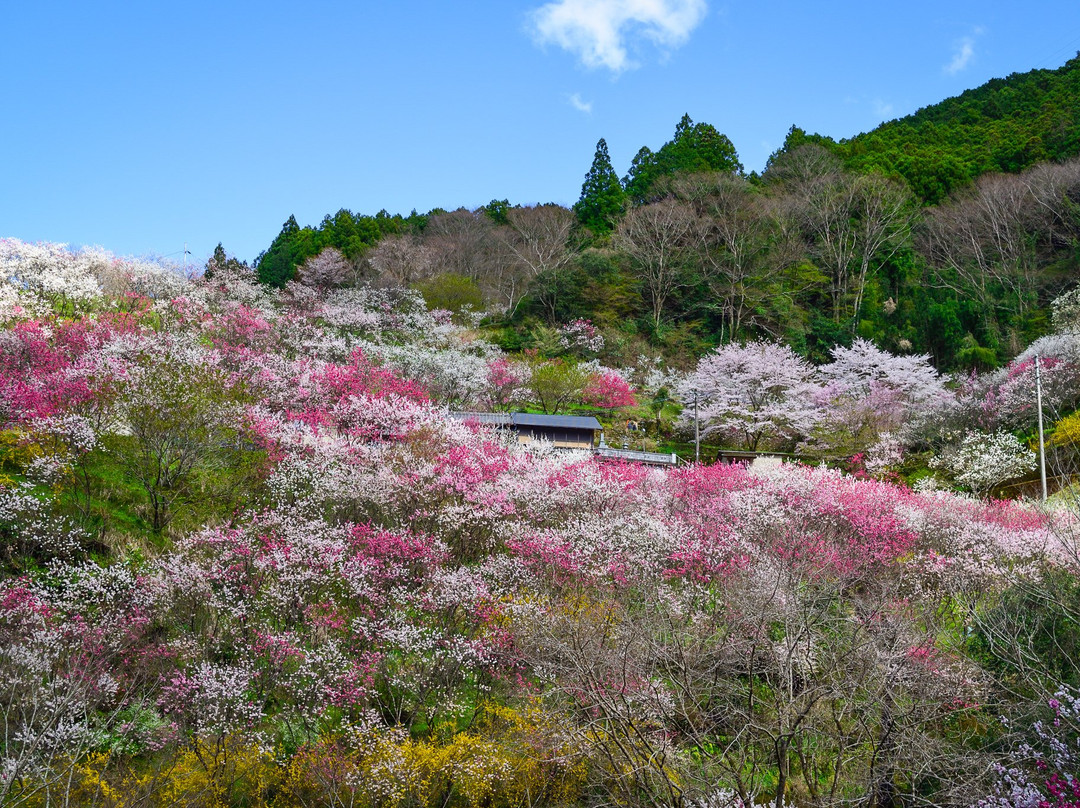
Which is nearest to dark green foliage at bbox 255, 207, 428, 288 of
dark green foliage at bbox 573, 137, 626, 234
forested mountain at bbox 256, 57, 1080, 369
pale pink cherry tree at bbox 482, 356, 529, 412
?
forested mountain at bbox 256, 57, 1080, 369

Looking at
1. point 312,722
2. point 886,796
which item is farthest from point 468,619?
point 886,796

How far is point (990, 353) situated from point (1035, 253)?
472 inches

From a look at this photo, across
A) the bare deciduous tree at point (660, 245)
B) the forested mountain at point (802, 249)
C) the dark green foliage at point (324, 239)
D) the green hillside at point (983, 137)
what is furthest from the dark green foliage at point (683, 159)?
the dark green foliage at point (324, 239)

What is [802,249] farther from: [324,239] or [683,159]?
[324,239]

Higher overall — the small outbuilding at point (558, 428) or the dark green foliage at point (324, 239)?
the dark green foliage at point (324, 239)

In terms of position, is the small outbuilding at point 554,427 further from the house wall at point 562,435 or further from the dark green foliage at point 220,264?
the dark green foliage at point 220,264

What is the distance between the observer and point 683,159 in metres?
44.2

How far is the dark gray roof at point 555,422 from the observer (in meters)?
23.5

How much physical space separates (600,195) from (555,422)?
2590 cm

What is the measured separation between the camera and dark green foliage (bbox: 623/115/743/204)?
43.0 meters

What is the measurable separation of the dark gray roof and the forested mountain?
426 inches

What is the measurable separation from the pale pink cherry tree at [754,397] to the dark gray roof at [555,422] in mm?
5052

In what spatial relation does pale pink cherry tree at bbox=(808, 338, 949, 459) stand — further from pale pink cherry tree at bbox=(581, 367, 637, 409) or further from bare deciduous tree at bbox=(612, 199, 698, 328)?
bare deciduous tree at bbox=(612, 199, 698, 328)

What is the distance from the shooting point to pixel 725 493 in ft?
53.1
